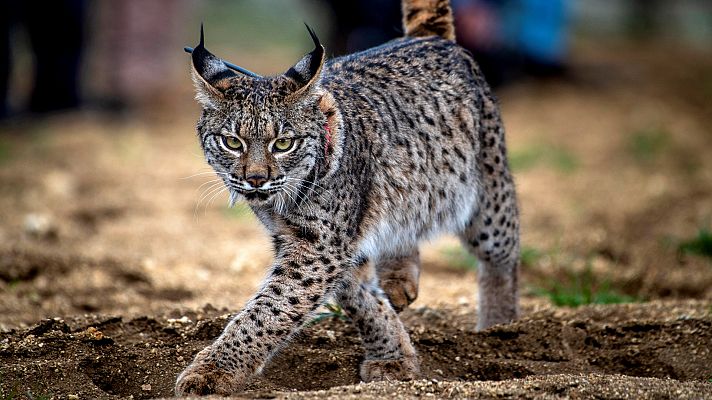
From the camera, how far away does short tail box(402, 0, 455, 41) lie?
618 centimetres

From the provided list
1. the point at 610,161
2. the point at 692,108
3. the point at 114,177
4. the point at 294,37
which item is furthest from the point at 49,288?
the point at 294,37

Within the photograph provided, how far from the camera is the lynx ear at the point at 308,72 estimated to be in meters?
4.75

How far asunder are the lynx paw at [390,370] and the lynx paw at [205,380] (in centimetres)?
69

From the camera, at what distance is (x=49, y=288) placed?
667 centimetres

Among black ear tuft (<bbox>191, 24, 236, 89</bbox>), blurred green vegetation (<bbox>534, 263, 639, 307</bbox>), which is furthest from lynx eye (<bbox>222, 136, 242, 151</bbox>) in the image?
blurred green vegetation (<bbox>534, 263, 639, 307</bbox>)

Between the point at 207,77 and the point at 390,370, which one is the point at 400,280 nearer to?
the point at 390,370

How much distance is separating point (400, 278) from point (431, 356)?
62 centimetres

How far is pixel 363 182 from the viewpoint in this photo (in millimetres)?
5141

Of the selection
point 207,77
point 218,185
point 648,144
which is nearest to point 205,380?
point 207,77

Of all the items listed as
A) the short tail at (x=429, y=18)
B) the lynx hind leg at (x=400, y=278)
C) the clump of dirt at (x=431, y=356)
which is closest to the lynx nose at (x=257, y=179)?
the clump of dirt at (x=431, y=356)

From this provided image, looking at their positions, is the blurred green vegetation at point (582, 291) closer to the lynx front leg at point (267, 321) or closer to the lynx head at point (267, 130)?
the lynx front leg at point (267, 321)

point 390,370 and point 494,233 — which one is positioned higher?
point 494,233

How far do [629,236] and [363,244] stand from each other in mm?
3958

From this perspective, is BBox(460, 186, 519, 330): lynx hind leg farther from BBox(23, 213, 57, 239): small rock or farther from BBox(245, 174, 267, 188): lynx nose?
BBox(23, 213, 57, 239): small rock
